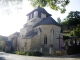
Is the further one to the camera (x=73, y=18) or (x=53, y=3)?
(x=73, y=18)

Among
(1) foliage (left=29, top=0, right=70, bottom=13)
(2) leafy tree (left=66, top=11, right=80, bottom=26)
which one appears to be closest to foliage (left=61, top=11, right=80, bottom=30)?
(2) leafy tree (left=66, top=11, right=80, bottom=26)

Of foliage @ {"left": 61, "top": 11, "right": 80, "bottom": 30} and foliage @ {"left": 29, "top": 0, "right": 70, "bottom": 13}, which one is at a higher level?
foliage @ {"left": 61, "top": 11, "right": 80, "bottom": 30}

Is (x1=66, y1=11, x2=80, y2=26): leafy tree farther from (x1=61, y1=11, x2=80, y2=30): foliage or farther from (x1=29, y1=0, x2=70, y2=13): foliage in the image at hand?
(x1=29, y1=0, x2=70, y2=13): foliage

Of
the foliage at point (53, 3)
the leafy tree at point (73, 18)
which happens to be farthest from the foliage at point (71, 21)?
the foliage at point (53, 3)

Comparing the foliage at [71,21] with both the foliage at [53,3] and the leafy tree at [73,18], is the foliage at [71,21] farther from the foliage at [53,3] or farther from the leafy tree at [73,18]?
the foliage at [53,3]

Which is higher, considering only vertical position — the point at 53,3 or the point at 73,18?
the point at 73,18

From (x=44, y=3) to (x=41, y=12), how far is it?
22.1 meters

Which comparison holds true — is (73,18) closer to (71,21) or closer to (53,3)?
(71,21)

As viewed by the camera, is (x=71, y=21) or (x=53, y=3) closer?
(x=53, y=3)

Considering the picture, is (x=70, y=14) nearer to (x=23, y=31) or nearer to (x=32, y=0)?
(x=23, y=31)

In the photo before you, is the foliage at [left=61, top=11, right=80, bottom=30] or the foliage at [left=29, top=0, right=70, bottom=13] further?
the foliage at [left=61, top=11, right=80, bottom=30]

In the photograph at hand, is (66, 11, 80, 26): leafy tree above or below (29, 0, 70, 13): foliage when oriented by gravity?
above

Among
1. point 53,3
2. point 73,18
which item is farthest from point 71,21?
point 53,3

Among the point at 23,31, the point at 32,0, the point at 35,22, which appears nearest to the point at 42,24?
the point at 35,22
